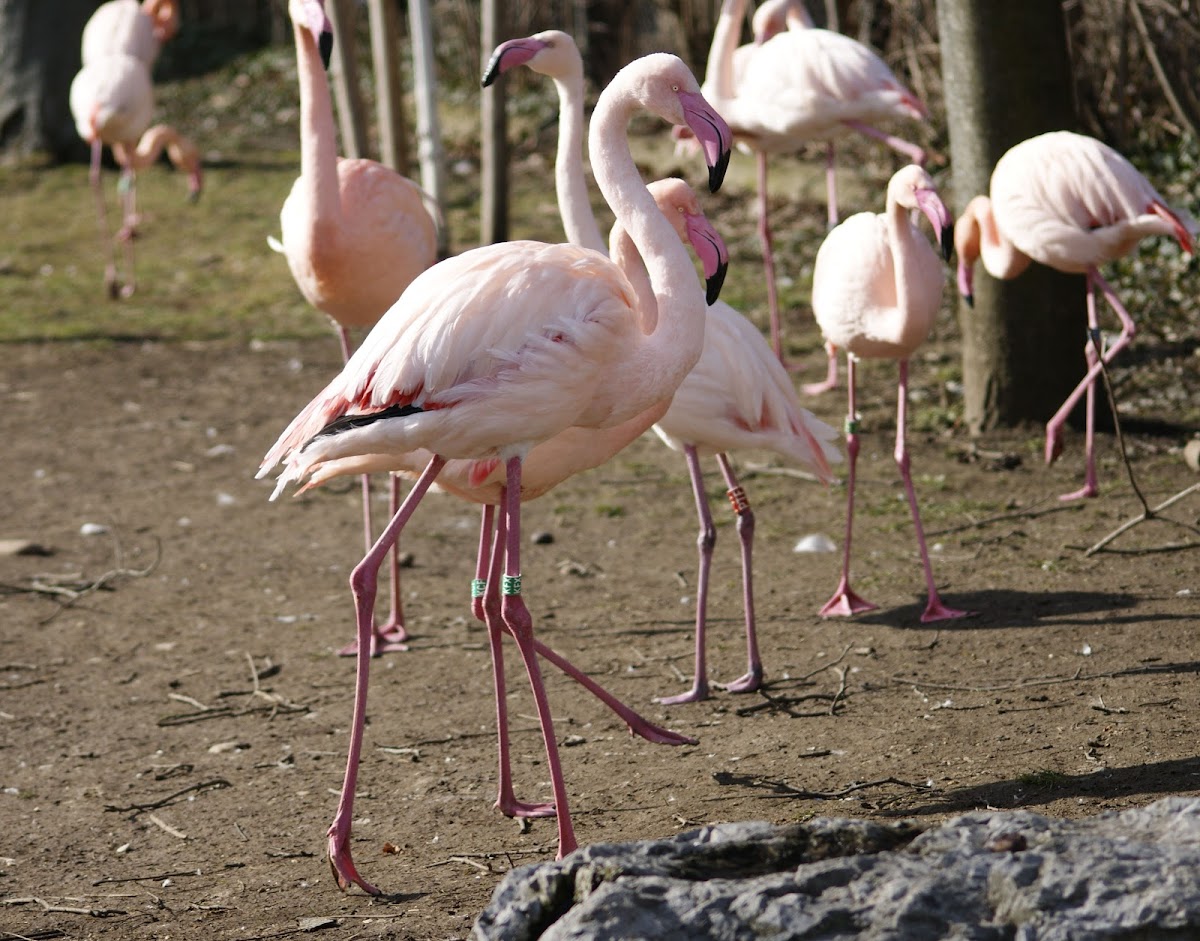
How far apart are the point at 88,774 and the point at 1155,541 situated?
3.66 metres

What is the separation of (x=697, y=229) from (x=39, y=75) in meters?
11.3

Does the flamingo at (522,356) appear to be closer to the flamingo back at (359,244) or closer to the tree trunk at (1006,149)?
the flamingo back at (359,244)

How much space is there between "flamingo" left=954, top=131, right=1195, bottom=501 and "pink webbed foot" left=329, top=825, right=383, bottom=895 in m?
3.38

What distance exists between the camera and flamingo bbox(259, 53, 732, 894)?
3.46 m

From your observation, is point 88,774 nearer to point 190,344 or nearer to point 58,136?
point 190,344

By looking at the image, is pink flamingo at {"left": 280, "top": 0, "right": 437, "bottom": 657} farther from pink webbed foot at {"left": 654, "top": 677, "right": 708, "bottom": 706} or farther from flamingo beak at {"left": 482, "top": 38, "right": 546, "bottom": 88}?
pink webbed foot at {"left": 654, "top": 677, "right": 708, "bottom": 706}

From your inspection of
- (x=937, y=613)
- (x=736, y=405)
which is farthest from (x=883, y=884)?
(x=937, y=613)

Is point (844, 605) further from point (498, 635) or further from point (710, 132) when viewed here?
point (710, 132)

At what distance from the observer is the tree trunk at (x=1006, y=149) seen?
21.0 feet

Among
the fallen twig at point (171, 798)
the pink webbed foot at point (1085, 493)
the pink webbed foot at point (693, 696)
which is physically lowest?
the fallen twig at point (171, 798)

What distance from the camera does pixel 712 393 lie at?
4520 mm

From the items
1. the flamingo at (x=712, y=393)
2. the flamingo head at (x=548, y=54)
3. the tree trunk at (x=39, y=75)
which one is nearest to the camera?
the flamingo head at (x=548, y=54)

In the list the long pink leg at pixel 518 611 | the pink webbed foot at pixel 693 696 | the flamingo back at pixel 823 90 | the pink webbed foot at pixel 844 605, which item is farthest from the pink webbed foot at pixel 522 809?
the flamingo back at pixel 823 90

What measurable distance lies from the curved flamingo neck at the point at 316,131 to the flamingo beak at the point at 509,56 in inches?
42.0
